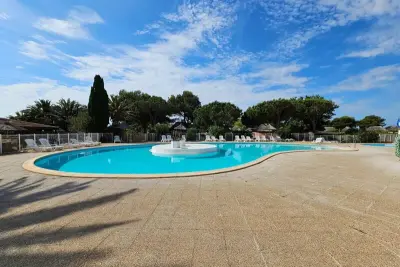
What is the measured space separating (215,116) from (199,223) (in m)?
28.0

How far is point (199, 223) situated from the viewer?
299 centimetres

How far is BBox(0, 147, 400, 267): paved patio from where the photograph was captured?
2203 millimetres

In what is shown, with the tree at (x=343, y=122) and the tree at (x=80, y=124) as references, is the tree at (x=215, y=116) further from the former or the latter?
the tree at (x=343, y=122)

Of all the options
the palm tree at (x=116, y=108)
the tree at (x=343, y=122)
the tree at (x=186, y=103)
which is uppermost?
the tree at (x=186, y=103)

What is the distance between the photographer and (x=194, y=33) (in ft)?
46.9

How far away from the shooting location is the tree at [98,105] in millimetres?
23328

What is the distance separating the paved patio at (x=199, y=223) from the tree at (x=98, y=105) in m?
19.4

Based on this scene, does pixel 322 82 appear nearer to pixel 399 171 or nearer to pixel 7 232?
pixel 399 171

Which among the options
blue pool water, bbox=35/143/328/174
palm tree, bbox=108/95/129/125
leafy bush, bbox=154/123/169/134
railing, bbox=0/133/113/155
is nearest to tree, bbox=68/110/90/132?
railing, bbox=0/133/113/155

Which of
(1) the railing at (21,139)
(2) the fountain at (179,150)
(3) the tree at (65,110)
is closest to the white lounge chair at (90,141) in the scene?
(1) the railing at (21,139)

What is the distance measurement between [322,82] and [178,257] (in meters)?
34.1

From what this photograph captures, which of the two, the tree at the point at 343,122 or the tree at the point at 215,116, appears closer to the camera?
the tree at the point at 215,116

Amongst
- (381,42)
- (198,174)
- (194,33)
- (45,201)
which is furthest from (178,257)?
(381,42)

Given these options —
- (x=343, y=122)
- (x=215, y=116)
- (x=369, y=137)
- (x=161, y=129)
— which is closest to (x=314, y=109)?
(x=369, y=137)
